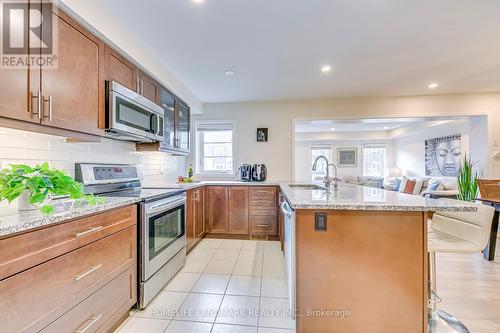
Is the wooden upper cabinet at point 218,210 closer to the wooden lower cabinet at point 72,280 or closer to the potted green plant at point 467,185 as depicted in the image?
the wooden lower cabinet at point 72,280

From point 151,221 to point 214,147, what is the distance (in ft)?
9.00

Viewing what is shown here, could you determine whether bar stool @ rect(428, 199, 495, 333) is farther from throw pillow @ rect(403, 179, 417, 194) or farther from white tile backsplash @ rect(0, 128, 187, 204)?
throw pillow @ rect(403, 179, 417, 194)

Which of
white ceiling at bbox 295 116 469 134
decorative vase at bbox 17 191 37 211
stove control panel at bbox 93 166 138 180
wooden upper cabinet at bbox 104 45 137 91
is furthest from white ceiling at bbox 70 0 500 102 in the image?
white ceiling at bbox 295 116 469 134

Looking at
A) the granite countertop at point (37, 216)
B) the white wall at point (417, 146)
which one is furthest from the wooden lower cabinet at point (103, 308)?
the white wall at point (417, 146)

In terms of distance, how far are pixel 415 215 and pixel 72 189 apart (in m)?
2.09

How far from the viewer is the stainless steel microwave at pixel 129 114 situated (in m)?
1.88

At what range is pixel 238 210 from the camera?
368 centimetres

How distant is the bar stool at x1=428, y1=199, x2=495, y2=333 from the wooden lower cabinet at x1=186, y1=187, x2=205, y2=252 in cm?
244

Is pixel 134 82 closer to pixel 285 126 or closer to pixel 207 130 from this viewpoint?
pixel 207 130

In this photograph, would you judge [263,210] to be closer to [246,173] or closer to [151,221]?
[246,173]

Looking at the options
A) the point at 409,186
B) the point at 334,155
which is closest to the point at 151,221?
the point at 409,186

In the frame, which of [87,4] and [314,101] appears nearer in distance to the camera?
[87,4]

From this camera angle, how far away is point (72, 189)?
1.30 meters

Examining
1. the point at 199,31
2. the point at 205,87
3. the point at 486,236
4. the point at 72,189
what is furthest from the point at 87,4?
the point at 486,236
